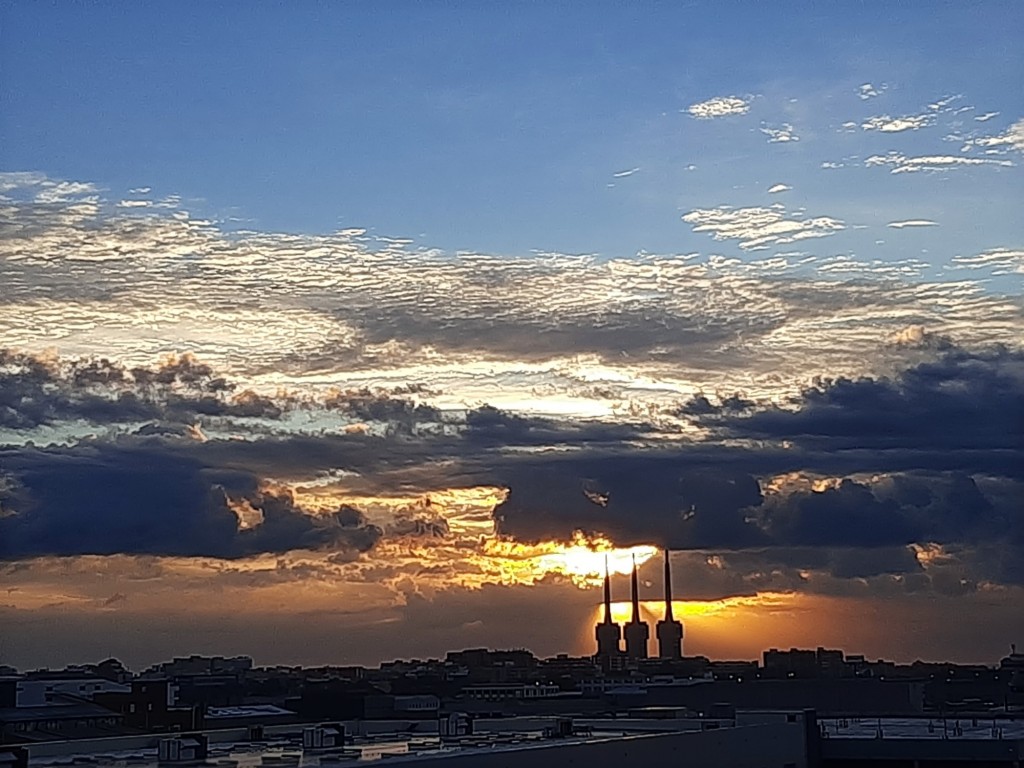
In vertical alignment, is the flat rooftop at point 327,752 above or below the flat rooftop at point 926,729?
above

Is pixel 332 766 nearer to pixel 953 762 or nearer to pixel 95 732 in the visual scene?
pixel 953 762

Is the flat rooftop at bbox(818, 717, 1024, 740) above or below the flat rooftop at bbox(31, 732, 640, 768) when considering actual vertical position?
below

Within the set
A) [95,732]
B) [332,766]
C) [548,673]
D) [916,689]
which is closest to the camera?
[332,766]

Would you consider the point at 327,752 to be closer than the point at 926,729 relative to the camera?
Yes

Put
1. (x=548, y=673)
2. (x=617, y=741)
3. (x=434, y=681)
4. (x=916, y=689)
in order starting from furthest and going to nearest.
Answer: (x=548, y=673)
(x=434, y=681)
(x=916, y=689)
(x=617, y=741)

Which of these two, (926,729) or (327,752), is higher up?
(327,752)

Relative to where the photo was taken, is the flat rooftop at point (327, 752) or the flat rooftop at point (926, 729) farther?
the flat rooftop at point (926, 729)

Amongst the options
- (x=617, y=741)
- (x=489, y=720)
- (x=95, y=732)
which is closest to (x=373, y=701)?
(x=95, y=732)

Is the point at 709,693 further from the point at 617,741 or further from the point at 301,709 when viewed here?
the point at 617,741

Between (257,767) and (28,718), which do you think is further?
(28,718)

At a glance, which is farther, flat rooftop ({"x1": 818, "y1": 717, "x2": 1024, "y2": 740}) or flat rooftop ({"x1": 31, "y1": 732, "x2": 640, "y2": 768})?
flat rooftop ({"x1": 818, "y1": 717, "x2": 1024, "y2": 740})
